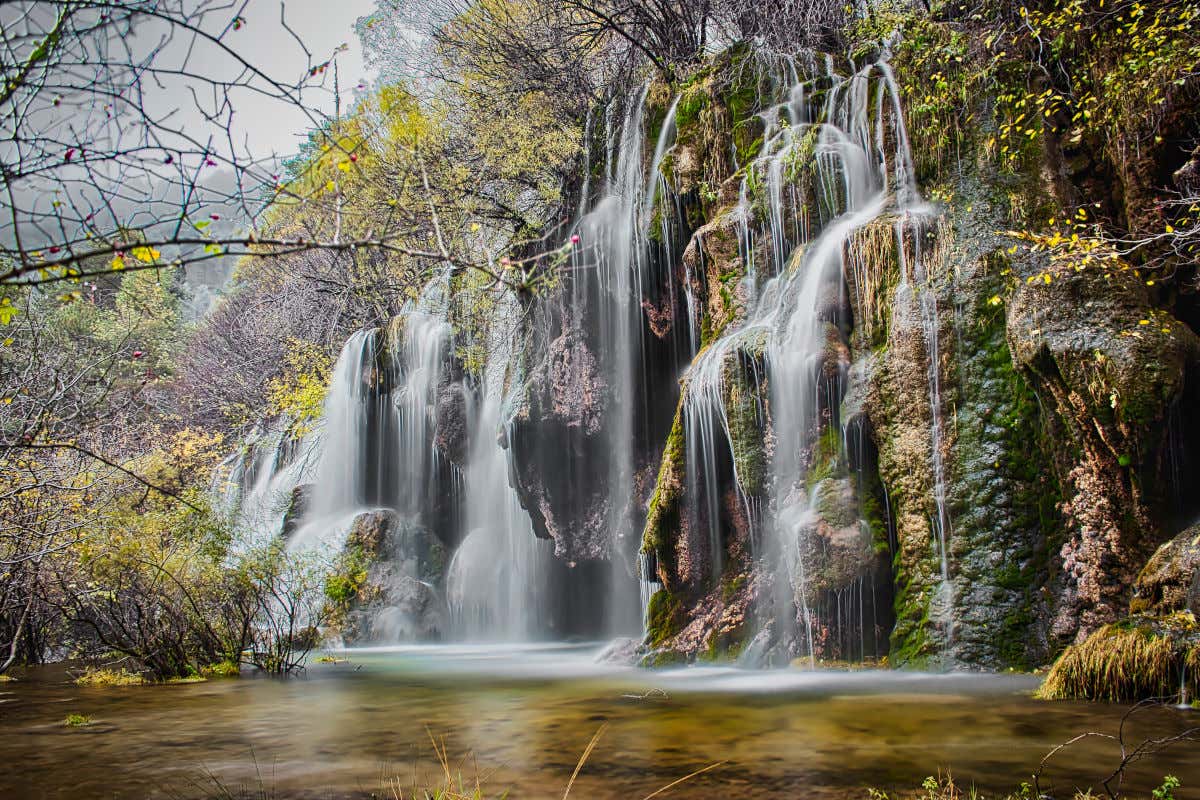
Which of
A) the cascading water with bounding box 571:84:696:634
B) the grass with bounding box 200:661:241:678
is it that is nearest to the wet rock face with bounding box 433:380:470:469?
the cascading water with bounding box 571:84:696:634

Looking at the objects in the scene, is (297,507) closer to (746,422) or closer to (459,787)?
(746,422)

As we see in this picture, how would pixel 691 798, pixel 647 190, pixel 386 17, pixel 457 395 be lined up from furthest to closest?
pixel 386 17 < pixel 457 395 < pixel 647 190 < pixel 691 798

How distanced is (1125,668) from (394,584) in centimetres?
1507

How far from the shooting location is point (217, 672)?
1084 centimetres

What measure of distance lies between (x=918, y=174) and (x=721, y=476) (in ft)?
17.1

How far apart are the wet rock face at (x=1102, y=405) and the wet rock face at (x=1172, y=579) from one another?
3.18 feet

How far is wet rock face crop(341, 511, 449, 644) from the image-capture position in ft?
58.2

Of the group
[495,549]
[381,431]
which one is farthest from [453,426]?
[381,431]

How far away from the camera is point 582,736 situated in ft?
20.9

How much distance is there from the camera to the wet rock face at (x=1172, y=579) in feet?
23.0

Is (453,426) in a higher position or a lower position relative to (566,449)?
higher

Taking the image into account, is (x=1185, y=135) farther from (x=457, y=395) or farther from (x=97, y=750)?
(x=457, y=395)

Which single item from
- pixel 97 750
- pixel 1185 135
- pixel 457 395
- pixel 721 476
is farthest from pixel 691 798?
pixel 457 395

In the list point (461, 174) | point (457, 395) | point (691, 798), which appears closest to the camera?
point (691, 798)
